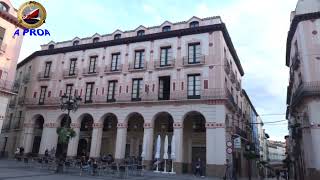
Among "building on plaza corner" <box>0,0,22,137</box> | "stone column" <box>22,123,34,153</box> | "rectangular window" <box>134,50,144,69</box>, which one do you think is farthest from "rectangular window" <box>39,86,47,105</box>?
"rectangular window" <box>134,50,144,69</box>

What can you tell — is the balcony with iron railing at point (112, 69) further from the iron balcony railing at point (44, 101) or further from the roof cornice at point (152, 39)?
the iron balcony railing at point (44, 101)

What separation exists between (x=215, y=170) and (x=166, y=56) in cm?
1216

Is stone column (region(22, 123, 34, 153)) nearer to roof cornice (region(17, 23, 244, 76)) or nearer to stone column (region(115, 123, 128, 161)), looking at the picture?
roof cornice (region(17, 23, 244, 76))

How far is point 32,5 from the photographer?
69.2 ft

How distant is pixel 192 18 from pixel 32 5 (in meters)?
15.0

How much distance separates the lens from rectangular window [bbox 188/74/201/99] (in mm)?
25109

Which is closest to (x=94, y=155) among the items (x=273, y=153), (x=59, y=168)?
(x=59, y=168)

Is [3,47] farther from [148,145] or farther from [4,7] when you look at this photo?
[148,145]

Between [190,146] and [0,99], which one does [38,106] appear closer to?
[0,99]

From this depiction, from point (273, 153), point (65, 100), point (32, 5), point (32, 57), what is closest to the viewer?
point (65, 100)

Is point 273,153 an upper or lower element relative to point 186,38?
lower

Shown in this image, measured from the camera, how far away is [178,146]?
79.5ft

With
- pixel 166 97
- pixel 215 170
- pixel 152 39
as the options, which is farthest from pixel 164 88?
pixel 215 170

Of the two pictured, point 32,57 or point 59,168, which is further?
point 32,57
